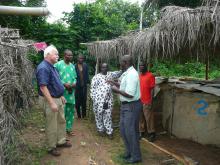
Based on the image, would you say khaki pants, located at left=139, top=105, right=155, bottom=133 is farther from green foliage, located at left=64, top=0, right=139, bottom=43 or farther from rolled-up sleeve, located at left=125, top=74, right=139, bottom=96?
green foliage, located at left=64, top=0, right=139, bottom=43

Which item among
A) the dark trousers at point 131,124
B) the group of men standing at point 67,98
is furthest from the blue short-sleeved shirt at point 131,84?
the dark trousers at point 131,124

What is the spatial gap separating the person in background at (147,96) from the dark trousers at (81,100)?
2097 millimetres

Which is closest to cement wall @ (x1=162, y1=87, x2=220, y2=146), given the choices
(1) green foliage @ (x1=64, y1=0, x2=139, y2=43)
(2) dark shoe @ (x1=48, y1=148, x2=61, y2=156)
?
(2) dark shoe @ (x1=48, y1=148, x2=61, y2=156)

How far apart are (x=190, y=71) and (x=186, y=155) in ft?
47.2

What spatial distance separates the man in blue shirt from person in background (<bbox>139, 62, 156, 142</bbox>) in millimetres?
2245

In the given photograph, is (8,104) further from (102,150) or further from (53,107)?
(102,150)

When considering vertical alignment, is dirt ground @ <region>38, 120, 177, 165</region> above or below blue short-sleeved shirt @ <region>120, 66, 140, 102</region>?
below

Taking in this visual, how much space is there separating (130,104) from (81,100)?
12.8 ft

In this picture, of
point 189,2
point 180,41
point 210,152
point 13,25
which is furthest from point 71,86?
point 13,25

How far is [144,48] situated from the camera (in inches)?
241

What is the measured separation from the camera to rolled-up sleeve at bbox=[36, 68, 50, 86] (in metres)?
5.51

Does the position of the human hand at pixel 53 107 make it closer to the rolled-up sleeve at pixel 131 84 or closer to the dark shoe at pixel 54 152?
the dark shoe at pixel 54 152

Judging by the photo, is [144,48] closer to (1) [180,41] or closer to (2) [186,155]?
(1) [180,41]

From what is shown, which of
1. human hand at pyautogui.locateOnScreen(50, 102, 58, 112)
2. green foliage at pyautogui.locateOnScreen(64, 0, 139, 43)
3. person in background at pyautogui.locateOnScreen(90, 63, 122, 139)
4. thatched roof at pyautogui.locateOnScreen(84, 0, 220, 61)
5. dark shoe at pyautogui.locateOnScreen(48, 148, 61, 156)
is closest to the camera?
thatched roof at pyautogui.locateOnScreen(84, 0, 220, 61)
